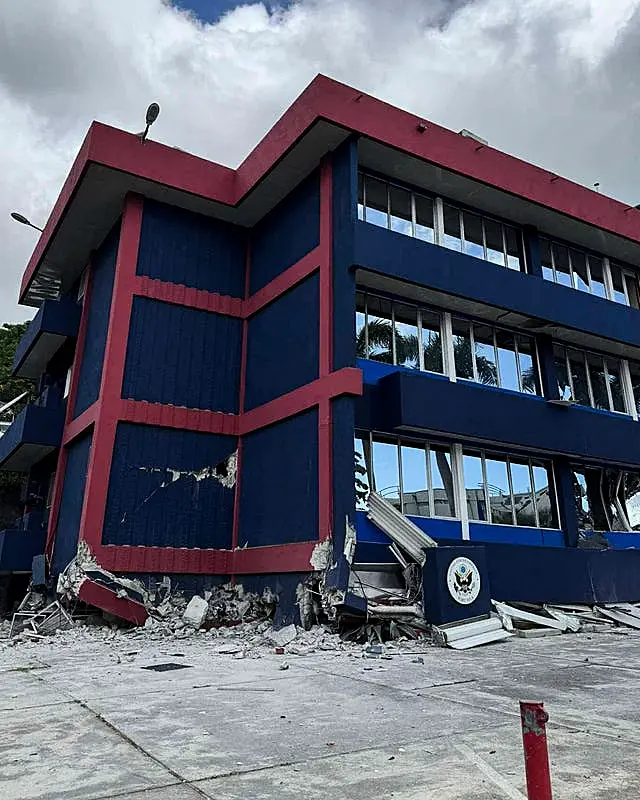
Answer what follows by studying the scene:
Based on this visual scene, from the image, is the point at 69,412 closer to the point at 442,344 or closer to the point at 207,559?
the point at 207,559

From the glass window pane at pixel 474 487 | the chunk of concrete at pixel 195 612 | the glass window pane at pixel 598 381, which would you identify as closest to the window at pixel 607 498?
the glass window pane at pixel 598 381

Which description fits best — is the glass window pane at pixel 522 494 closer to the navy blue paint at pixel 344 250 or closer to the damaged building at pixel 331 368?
the damaged building at pixel 331 368

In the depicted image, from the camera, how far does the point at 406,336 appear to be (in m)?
15.4

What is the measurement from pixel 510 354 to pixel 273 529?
8237 mm

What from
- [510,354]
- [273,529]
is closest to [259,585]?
[273,529]

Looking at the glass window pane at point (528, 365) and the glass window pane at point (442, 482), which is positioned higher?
the glass window pane at point (528, 365)

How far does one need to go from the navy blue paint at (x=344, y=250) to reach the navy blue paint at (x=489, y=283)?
1.01 feet

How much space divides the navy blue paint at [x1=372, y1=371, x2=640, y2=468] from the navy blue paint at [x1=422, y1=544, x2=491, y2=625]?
316 centimetres

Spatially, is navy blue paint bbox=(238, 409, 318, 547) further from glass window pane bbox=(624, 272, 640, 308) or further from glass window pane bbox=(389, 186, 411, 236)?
glass window pane bbox=(624, 272, 640, 308)

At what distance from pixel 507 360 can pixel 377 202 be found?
18.1 feet

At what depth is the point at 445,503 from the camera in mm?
14500

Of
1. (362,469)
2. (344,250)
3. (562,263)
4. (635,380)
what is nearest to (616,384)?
(635,380)

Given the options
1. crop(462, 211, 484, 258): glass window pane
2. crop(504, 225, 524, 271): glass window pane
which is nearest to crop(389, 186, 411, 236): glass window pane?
crop(462, 211, 484, 258): glass window pane

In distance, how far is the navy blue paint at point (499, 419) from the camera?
45.2 feet
